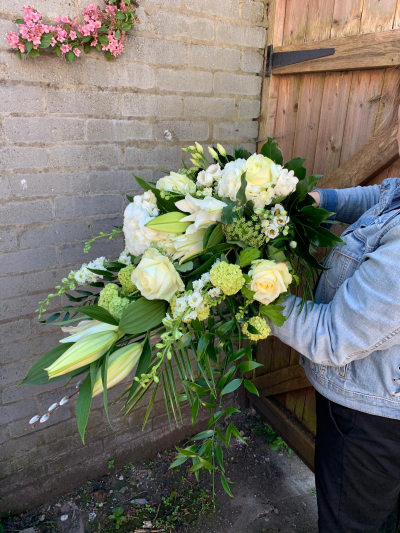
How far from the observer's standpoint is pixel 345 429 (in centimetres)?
137

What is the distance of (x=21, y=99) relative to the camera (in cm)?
172

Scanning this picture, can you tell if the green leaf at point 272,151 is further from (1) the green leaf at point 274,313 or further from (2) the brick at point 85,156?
(2) the brick at point 85,156

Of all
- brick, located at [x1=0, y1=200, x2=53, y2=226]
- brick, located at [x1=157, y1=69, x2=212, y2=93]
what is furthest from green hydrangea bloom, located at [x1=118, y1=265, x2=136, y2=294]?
brick, located at [x1=157, y1=69, x2=212, y2=93]

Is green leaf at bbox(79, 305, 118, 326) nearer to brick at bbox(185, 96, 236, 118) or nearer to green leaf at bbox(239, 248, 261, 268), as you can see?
green leaf at bbox(239, 248, 261, 268)

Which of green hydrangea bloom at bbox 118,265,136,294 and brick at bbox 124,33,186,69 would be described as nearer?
green hydrangea bloom at bbox 118,265,136,294

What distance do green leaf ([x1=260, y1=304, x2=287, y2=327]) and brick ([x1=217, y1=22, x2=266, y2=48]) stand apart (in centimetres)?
168

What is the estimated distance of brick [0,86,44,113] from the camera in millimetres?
1688

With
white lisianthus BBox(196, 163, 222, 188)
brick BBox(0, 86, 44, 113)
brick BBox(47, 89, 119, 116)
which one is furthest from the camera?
brick BBox(47, 89, 119, 116)

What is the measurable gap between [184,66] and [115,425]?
2.14 m

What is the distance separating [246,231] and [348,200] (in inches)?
28.4

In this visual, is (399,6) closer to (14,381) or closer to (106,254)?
(106,254)

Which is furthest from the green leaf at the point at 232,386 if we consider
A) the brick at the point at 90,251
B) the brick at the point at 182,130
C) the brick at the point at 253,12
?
the brick at the point at 253,12

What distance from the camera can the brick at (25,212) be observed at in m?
1.82

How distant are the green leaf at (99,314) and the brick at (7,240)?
0.99 metres
